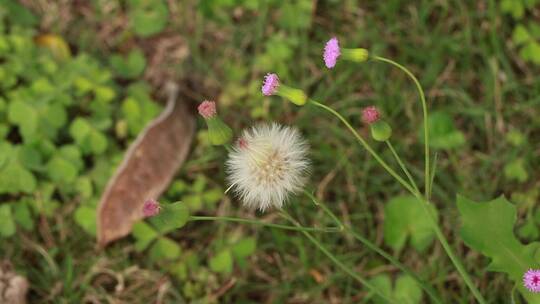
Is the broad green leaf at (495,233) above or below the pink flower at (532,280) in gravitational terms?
above

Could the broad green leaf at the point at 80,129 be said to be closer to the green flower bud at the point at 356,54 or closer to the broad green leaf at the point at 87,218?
the broad green leaf at the point at 87,218

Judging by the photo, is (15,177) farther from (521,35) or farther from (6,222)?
(521,35)

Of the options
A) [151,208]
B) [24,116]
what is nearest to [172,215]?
[151,208]

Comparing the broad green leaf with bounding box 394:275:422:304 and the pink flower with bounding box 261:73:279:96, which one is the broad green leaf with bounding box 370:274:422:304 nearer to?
the broad green leaf with bounding box 394:275:422:304

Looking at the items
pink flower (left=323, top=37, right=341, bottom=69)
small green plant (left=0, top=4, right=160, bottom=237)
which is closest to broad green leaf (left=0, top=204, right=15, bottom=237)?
small green plant (left=0, top=4, right=160, bottom=237)

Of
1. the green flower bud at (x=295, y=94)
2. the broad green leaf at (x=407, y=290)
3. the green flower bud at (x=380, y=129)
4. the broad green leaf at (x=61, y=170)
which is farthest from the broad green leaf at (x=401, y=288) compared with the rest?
the broad green leaf at (x=61, y=170)

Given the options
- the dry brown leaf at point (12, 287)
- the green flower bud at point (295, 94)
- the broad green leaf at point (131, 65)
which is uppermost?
the broad green leaf at point (131, 65)
